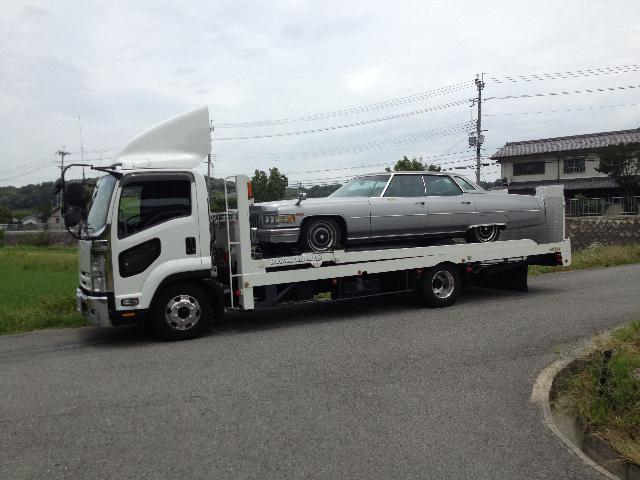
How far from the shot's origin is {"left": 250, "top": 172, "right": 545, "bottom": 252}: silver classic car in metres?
8.75

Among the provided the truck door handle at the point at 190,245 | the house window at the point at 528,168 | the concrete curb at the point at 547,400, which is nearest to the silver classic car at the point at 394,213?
the truck door handle at the point at 190,245

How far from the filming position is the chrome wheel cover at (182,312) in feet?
26.0

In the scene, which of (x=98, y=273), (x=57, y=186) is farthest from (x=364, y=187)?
(x=57, y=186)

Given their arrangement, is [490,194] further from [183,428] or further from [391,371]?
[183,428]

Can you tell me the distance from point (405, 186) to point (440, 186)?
0.76m

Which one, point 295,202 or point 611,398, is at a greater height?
point 295,202

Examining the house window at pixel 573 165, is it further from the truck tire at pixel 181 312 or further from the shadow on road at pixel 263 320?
the truck tire at pixel 181 312

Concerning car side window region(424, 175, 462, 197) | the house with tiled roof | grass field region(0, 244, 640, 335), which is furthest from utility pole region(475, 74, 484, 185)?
car side window region(424, 175, 462, 197)

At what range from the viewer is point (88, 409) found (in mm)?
5223

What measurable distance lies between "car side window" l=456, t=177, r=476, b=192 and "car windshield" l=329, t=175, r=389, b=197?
1496mm

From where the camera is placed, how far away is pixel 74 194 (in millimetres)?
7336

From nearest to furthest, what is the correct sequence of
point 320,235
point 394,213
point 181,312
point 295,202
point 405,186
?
1. point 181,312
2. point 295,202
3. point 320,235
4. point 394,213
5. point 405,186

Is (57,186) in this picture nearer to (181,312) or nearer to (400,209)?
(181,312)

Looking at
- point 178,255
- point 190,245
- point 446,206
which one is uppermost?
point 446,206
